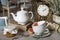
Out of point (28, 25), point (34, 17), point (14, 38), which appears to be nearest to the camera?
point (14, 38)

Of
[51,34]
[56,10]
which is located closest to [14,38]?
[51,34]

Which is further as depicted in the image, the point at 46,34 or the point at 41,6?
the point at 41,6

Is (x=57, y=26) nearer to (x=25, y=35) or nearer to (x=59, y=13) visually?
(x=59, y=13)

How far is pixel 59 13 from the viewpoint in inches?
45.8

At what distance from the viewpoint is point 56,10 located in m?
1.15

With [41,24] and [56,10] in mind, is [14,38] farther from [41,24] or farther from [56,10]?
[56,10]

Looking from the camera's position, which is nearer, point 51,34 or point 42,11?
point 51,34

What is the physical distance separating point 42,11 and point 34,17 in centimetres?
9

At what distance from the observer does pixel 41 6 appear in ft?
4.01

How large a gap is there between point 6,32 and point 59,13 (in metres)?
0.45

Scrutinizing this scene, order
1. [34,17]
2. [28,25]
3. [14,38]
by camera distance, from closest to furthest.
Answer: [14,38] < [28,25] < [34,17]

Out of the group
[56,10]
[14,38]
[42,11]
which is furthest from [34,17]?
[14,38]

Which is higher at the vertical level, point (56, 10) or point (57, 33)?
point (56, 10)

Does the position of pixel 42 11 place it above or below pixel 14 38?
above
